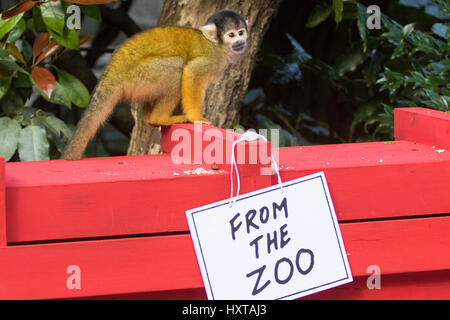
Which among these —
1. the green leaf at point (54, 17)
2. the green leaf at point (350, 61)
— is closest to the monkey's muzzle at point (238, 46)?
the green leaf at point (54, 17)

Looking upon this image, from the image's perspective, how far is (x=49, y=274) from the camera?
111 cm

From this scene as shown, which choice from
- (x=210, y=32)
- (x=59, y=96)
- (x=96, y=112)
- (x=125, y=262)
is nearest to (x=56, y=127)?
(x=59, y=96)

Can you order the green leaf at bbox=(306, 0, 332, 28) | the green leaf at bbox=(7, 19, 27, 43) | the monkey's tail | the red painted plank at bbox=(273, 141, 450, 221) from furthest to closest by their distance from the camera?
the green leaf at bbox=(306, 0, 332, 28) < the green leaf at bbox=(7, 19, 27, 43) < the monkey's tail < the red painted plank at bbox=(273, 141, 450, 221)

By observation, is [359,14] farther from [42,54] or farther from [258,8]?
[42,54]

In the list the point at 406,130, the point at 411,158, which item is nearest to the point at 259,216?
the point at 411,158

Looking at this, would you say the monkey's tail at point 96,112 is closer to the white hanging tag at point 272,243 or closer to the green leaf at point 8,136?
the green leaf at point 8,136

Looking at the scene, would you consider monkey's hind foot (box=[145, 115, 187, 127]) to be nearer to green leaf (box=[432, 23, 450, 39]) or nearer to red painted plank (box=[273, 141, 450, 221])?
red painted plank (box=[273, 141, 450, 221])

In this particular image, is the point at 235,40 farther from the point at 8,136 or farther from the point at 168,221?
the point at 168,221

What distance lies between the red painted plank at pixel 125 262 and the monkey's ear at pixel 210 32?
1149 mm

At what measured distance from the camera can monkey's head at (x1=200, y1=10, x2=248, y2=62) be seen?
220 centimetres

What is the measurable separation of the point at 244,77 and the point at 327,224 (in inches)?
57.0

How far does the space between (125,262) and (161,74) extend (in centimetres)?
97

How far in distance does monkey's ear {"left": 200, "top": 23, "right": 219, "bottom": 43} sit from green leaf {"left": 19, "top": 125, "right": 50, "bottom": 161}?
0.72 metres

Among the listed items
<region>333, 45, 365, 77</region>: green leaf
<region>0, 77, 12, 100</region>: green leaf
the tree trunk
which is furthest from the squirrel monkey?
<region>333, 45, 365, 77</region>: green leaf
